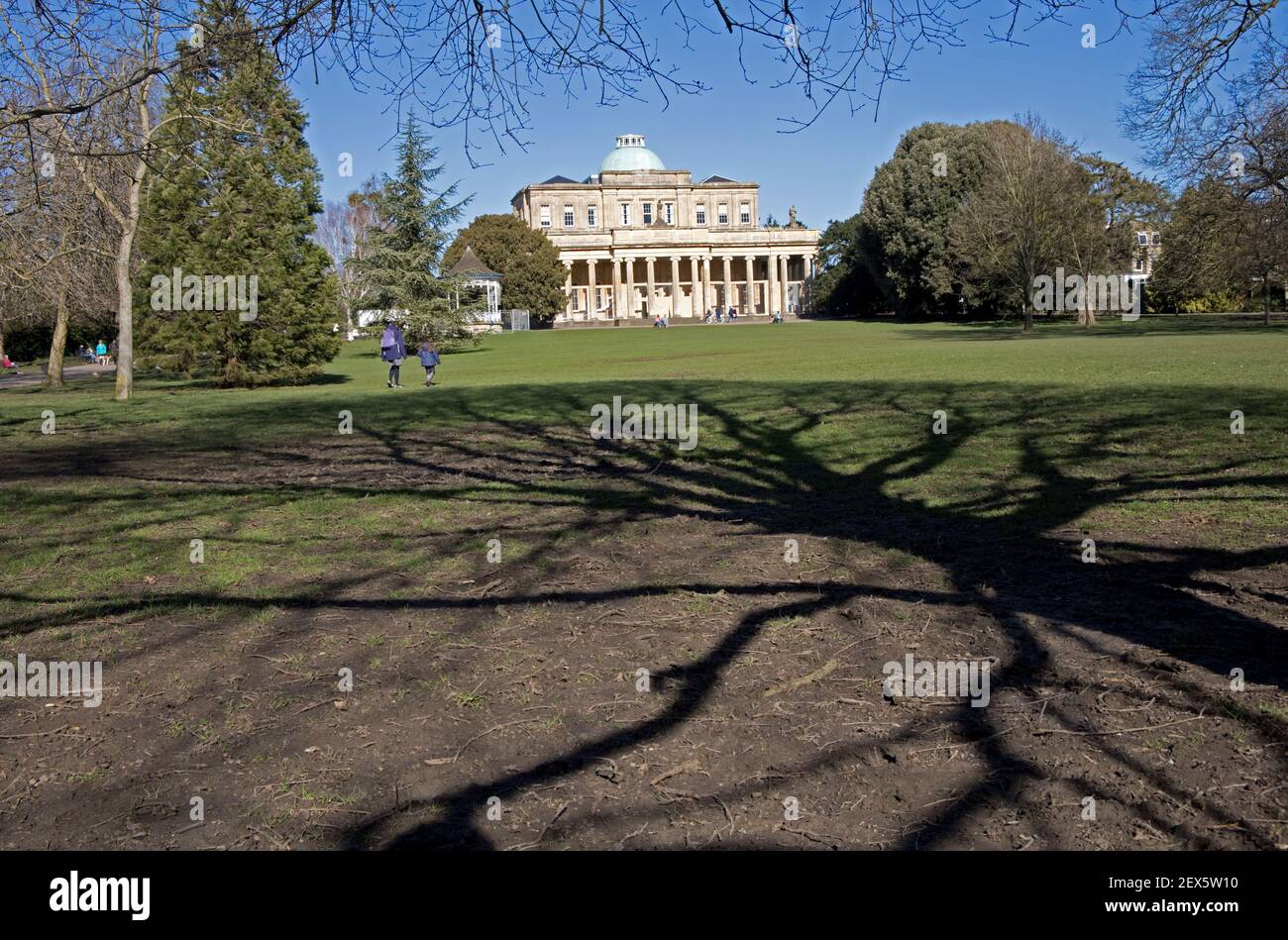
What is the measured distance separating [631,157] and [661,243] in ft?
56.4

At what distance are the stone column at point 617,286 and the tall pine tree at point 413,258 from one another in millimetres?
47660

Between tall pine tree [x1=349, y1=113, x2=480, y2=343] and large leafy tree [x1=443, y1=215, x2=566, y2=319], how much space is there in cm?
2866

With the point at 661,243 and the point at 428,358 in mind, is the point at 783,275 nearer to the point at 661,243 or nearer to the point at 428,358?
the point at 661,243

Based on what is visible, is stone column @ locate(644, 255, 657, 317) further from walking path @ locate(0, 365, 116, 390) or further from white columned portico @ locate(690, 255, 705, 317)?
walking path @ locate(0, 365, 116, 390)

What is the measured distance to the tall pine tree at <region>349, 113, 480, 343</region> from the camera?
5506 centimetres

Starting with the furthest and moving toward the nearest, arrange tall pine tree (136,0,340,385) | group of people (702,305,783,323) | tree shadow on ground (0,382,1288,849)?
group of people (702,305,783,323) → tall pine tree (136,0,340,385) → tree shadow on ground (0,382,1288,849)

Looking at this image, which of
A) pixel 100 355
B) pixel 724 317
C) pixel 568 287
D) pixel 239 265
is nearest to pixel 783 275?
pixel 724 317

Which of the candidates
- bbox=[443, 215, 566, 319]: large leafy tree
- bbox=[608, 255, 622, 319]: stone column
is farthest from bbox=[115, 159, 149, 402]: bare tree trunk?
bbox=[608, 255, 622, 319]: stone column

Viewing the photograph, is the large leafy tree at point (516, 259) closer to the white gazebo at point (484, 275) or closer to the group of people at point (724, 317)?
the white gazebo at point (484, 275)

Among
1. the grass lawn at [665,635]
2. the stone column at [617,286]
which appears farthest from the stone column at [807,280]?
the grass lawn at [665,635]

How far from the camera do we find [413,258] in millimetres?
55812

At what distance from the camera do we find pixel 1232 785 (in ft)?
12.1

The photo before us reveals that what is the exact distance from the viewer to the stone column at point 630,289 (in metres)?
107

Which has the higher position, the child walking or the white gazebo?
the white gazebo
